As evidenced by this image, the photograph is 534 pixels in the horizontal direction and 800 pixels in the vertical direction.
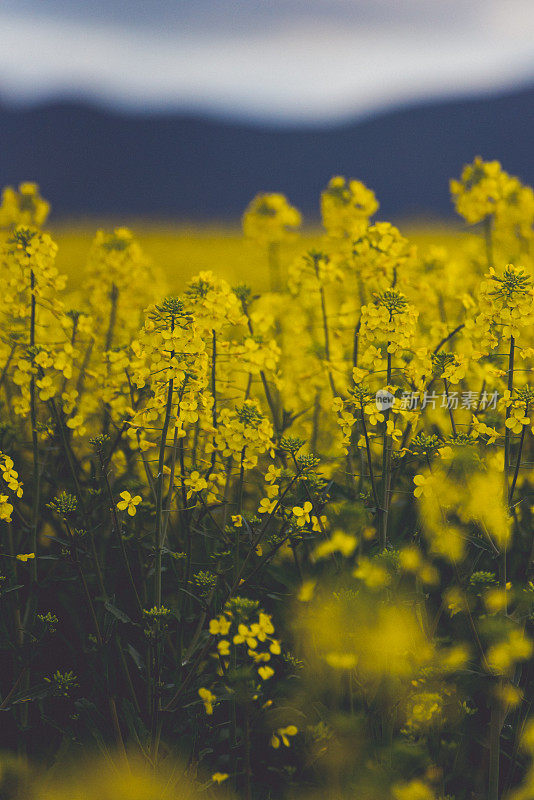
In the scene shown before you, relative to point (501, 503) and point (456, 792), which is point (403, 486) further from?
point (456, 792)

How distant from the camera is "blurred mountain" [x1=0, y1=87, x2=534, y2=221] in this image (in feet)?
545

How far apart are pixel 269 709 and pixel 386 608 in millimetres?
721

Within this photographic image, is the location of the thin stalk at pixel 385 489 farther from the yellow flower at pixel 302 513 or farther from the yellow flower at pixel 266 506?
the yellow flower at pixel 266 506

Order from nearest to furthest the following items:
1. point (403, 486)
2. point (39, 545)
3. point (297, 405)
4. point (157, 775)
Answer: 1. point (157, 775)
2. point (403, 486)
3. point (39, 545)
4. point (297, 405)

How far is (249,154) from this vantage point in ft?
578

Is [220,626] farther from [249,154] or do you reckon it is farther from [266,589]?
[249,154]

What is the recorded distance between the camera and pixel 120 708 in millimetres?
3188

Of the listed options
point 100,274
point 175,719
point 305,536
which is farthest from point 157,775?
point 100,274

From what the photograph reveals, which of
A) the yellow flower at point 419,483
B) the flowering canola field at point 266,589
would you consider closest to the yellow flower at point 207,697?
the flowering canola field at point 266,589

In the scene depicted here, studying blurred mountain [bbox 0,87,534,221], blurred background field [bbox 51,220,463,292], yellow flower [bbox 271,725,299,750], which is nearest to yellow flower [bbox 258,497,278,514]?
yellow flower [bbox 271,725,299,750]

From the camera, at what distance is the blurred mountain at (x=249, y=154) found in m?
166

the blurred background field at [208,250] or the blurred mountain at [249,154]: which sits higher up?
the blurred mountain at [249,154]

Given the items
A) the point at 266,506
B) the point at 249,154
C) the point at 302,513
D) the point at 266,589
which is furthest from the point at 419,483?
the point at 249,154

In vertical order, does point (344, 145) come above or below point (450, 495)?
above
